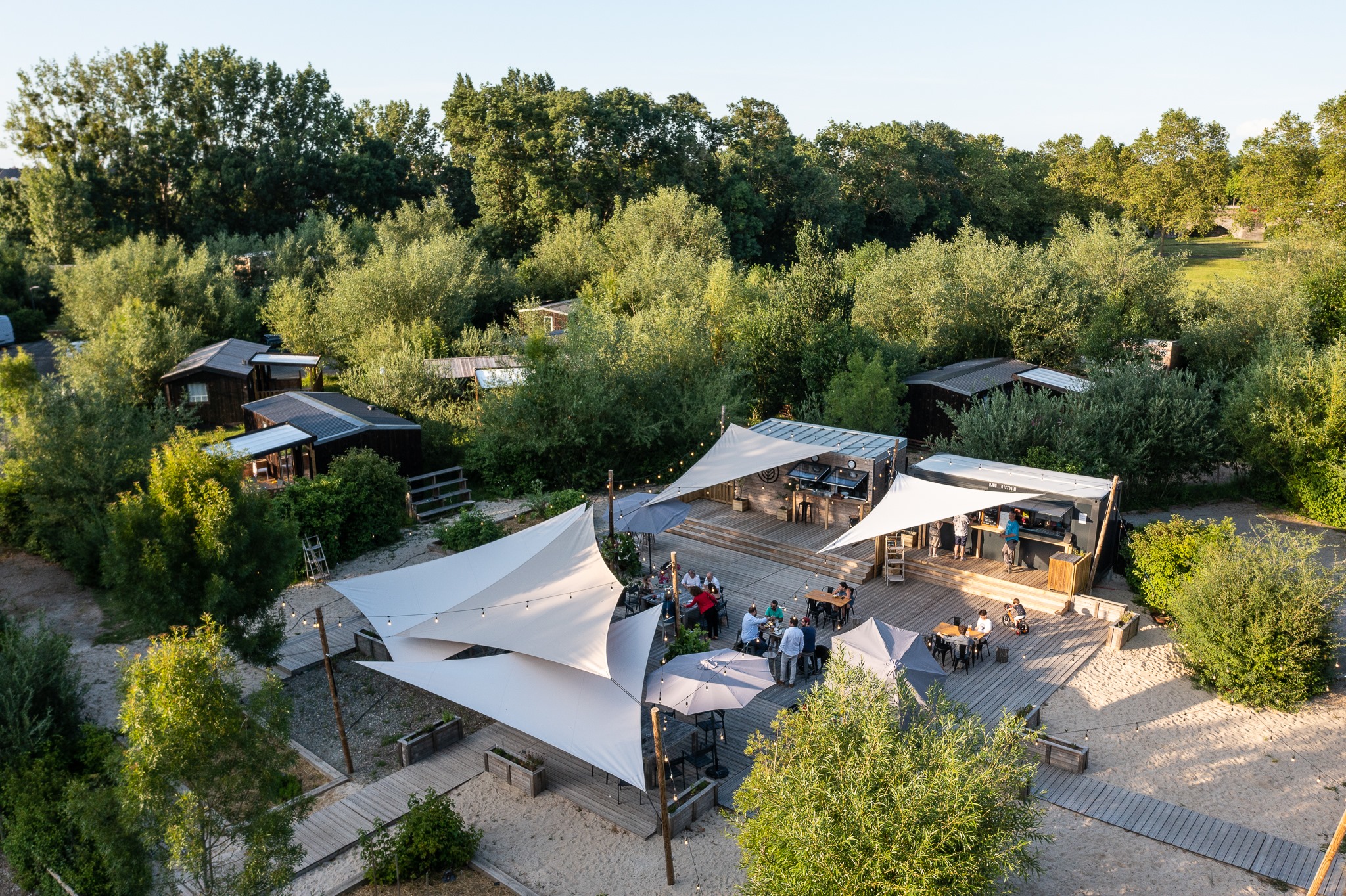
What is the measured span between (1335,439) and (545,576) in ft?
62.0

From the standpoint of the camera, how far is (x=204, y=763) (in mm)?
7238

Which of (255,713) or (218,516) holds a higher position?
(218,516)

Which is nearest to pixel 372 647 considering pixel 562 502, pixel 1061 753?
pixel 562 502

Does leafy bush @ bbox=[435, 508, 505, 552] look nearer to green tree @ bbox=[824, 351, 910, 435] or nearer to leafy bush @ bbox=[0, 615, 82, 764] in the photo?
leafy bush @ bbox=[0, 615, 82, 764]

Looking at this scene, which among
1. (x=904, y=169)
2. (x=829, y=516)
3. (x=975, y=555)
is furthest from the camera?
(x=904, y=169)

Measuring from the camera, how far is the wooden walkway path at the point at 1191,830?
9383 millimetres

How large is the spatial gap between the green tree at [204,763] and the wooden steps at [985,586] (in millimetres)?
12500

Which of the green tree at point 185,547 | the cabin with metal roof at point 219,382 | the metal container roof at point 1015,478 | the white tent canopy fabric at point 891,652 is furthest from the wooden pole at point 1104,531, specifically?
the cabin with metal roof at point 219,382

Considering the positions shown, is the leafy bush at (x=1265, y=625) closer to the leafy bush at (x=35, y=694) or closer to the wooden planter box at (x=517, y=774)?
the wooden planter box at (x=517, y=774)

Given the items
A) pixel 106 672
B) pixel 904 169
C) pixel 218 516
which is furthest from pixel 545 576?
pixel 904 169

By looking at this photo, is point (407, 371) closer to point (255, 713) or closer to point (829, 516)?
point (829, 516)

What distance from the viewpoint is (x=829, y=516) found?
63.2 ft

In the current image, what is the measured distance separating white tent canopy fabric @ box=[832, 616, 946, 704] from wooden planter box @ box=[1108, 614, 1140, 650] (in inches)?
167

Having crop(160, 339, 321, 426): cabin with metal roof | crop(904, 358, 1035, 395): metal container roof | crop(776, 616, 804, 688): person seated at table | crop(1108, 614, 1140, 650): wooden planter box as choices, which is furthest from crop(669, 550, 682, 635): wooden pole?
crop(160, 339, 321, 426): cabin with metal roof
